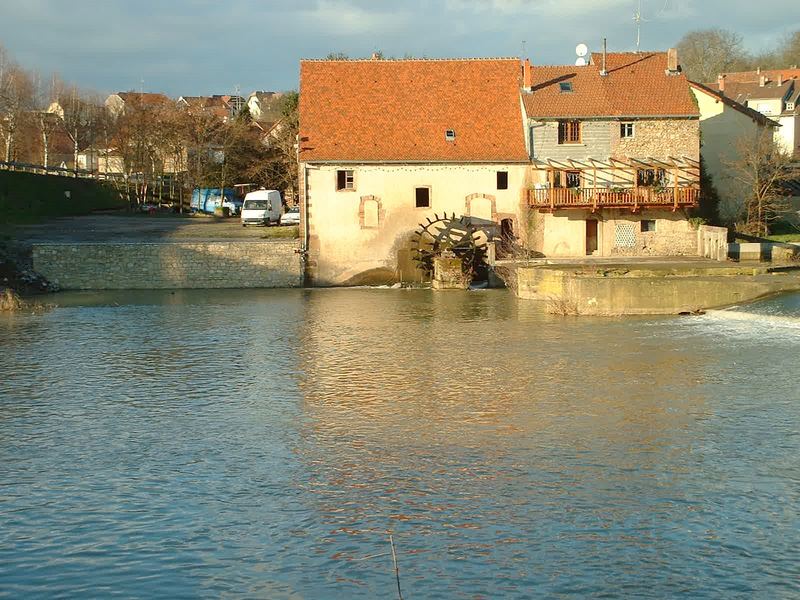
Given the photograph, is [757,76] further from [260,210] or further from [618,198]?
[618,198]

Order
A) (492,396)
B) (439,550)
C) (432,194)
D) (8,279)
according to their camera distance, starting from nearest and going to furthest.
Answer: (439,550)
(492,396)
(8,279)
(432,194)

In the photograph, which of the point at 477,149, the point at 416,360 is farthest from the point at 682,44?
the point at 416,360

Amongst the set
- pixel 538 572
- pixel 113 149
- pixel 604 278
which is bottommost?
pixel 538 572

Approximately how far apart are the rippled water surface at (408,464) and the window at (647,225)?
13.9 m

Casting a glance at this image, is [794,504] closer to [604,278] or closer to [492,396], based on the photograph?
[492,396]

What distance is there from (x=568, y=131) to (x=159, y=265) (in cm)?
1620

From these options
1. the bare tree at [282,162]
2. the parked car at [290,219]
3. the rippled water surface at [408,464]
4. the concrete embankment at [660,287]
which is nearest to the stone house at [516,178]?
the concrete embankment at [660,287]

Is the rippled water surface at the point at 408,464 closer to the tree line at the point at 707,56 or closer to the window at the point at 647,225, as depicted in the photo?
the window at the point at 647,225

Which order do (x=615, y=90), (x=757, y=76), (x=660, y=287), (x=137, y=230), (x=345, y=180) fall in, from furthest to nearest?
(x=757, y=76)
(x=137, y=230)
(x=615, y=90)
(x=345, y=180)
(x=660, y=287)

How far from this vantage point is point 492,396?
61.7ft

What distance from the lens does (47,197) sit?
51438mm

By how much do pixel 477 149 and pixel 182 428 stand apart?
2556cm

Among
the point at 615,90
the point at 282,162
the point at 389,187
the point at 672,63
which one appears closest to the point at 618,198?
the point at 615,90

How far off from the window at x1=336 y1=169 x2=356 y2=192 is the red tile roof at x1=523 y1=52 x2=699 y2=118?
7155 millimetres
